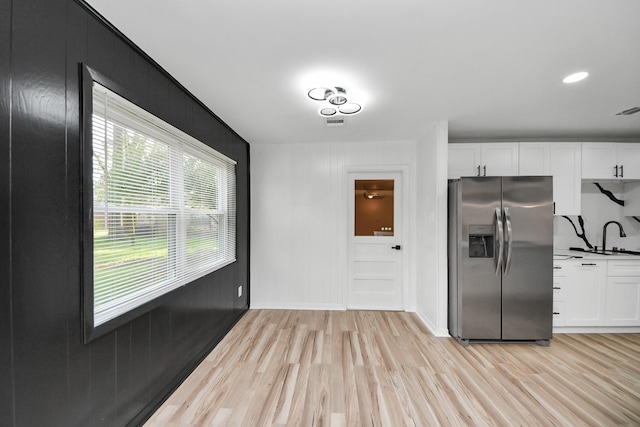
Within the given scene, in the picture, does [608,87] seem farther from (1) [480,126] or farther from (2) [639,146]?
(2) [639,146]

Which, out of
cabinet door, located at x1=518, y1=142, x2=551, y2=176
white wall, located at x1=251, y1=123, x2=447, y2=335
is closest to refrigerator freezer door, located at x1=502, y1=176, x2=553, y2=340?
cabinet door, located at x1=518, y1=142, x2=551, y2=176

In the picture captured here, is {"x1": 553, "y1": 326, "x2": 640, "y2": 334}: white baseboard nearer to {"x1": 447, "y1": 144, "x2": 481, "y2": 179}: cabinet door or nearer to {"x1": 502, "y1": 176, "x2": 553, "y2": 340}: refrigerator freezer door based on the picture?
{"x1": 502, "y1": 176, "x2": 553, "y2": 340}: refrigerator freezer door

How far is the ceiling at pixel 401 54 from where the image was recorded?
1.45 metres

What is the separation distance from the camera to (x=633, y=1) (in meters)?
1.38

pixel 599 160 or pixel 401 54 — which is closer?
pixel 401 54

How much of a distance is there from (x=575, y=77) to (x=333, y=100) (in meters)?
1.90

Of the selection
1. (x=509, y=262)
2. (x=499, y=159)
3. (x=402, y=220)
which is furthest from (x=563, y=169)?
(x=402, y=220)

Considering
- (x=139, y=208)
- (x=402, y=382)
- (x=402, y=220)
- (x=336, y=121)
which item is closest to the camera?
(x=139, y=208)

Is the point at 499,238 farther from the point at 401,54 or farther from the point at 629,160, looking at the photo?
the point at 629,160

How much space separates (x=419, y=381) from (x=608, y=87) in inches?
116

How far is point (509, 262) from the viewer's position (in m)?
2.92

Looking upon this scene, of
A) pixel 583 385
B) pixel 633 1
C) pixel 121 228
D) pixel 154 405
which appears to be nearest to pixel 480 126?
pixel 633 1

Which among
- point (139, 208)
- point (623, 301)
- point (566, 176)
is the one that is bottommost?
point (623, 301)

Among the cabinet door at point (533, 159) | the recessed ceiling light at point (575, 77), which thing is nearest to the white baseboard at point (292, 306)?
the cabinet door at point (533, 159)
